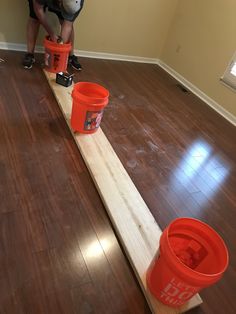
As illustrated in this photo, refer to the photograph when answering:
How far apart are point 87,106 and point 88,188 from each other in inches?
21.6

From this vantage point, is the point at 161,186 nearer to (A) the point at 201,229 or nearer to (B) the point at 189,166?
(B) the point at 189,166

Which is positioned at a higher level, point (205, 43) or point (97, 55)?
point (205, 43)

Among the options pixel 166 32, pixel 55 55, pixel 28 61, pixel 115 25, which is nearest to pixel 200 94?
pixel 166 32

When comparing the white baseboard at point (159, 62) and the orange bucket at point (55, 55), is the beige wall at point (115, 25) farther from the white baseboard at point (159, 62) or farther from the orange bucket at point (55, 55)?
the orange bucket at point (55, 55)

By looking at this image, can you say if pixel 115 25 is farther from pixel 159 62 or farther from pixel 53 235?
pixel 53 235

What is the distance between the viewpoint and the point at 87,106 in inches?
67.0

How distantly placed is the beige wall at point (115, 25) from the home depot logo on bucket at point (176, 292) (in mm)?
2840

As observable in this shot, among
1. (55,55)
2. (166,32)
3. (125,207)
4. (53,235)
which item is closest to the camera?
(53,235)

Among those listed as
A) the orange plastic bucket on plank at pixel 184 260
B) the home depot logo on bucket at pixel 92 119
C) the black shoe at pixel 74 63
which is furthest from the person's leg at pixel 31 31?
the orange plastic bucket on plank at pixel 184 260

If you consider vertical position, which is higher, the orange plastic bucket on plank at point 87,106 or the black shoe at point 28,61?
the orange plastic bucket on plank at point 87,106

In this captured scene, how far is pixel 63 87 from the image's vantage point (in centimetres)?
235

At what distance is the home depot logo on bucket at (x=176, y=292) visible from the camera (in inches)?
37.9

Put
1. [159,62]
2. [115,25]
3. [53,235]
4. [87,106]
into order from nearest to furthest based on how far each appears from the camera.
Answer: [53,235] → [87,106] → [115,25] → [159,62]

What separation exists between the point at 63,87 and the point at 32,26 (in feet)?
2.46
